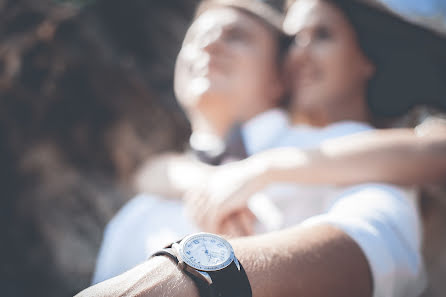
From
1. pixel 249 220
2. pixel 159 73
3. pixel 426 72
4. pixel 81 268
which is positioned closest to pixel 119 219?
pixel 249 220

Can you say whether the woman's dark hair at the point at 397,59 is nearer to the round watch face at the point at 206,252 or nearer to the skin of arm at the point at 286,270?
the skin of arm at the point at 286,270

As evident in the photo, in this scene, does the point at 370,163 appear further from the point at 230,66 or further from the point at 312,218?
the point at 230,66

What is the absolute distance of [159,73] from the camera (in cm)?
236

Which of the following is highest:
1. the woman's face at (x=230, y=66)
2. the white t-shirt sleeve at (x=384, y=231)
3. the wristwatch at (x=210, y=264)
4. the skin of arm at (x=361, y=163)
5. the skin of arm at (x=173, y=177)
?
the woman's face at (x=230, y=66)

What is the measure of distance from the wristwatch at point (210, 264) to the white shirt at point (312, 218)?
9.6 inches

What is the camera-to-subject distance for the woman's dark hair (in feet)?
4.25

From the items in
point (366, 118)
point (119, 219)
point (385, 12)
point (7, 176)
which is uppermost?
point (385, 12)

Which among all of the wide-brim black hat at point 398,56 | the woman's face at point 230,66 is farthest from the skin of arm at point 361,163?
the wide-brim black hat at point 398,56

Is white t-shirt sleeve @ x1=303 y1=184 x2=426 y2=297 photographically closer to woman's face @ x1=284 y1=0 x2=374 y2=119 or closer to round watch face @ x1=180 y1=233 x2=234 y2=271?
round watch face @ x1=180 y1=233 x2=234 y2=271

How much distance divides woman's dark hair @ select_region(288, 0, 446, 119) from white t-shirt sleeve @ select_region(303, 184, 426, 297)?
66 cm

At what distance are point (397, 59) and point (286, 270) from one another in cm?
110

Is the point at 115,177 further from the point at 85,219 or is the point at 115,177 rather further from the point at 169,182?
the point at 169,182

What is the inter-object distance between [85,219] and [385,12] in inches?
66.8

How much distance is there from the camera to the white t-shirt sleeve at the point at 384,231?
28.0 inches
